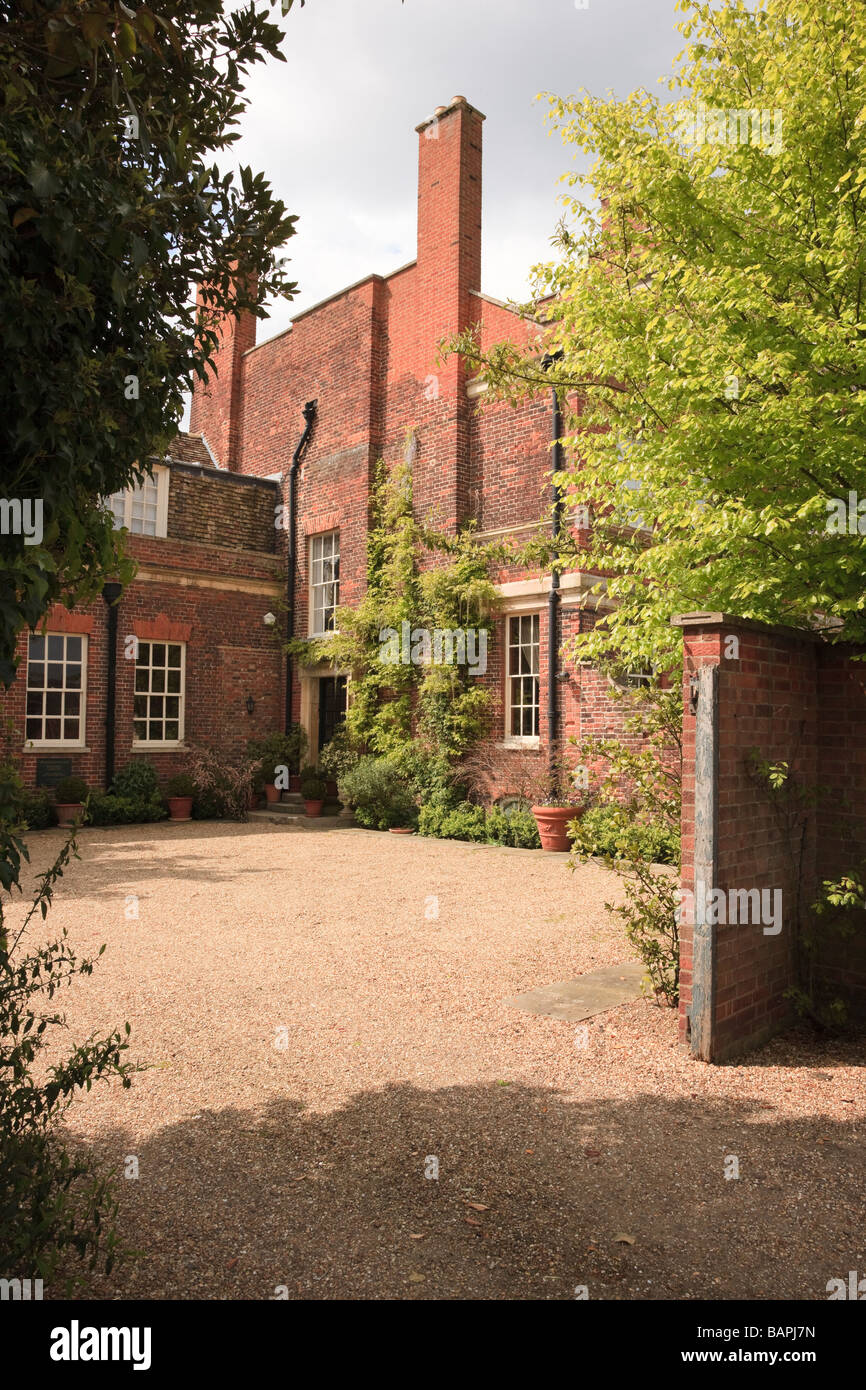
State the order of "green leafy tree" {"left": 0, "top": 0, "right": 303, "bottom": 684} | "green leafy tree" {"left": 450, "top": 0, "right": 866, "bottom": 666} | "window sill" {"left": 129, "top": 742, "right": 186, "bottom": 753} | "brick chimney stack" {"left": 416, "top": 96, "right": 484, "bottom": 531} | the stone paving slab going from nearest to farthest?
"green leafy tree" {"left": 0, "top": 0, "right": 303, "bottom": 684} < "green leafy tree" {"left": 450, "top": 0, "right": 866, "bottom": 666} < the stone paving slab < "brick chimney stack" {"left": 416, "top": 96, "right": 484, "bottom": 531} < "window sill" {"left": 129, "top": 742, "right": 186, "bottom": 753}

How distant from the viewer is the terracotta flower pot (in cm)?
1278

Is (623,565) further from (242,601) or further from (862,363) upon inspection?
(242,601)

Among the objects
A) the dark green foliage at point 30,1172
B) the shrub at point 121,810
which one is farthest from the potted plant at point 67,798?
the dark green foliage at point 30,1172

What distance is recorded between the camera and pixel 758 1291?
108 inches

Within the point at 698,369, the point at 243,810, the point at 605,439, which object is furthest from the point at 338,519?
the point at 698,369

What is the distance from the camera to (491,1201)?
3279 mm

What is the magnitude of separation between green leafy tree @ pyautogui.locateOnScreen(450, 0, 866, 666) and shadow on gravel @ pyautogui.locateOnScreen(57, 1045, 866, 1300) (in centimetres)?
282

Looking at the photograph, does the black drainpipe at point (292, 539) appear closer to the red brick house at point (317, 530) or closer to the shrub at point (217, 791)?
the red brick house at point (317, 530)

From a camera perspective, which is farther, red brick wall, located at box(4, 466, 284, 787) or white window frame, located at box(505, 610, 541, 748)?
red brick wall, located at box(4, 466, 284, 787)

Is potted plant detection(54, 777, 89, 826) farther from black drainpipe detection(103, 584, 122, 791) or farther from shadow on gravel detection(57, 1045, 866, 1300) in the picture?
shadow on gravel detection(57, 1045, 866, 1300)

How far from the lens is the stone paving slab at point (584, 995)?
5.54 m

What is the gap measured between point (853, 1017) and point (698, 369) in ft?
12.8

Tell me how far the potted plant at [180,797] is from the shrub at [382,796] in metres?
3.20

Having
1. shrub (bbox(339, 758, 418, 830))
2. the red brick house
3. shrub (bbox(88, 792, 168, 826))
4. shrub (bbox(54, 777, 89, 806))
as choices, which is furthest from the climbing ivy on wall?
shrub (bbox(54, 777, 89, 806))
